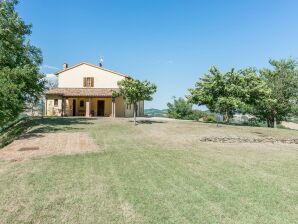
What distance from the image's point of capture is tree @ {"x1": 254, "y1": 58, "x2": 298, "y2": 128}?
4041cm

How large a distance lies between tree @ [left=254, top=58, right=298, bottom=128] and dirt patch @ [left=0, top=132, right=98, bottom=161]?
101 ft

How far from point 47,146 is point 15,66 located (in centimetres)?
1472

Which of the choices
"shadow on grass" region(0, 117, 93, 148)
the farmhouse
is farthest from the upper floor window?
"shadow on grass" region(0, 117, 93, 148)

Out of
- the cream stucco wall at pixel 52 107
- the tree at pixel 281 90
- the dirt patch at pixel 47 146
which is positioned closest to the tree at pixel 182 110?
the tree at pixel 281 90

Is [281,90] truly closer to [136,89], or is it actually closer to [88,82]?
[136,89]

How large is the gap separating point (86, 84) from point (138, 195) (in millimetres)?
36531

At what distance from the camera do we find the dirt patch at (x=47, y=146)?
44.7ft

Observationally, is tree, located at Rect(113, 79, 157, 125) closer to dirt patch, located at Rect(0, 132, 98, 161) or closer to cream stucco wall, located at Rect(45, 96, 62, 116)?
dirt patch, located at Rect(0, 132, 98, 161)

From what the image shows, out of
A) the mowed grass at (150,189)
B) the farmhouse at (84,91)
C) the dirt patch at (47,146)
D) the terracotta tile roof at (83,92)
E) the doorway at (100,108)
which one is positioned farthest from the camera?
the doorway at (100,108)

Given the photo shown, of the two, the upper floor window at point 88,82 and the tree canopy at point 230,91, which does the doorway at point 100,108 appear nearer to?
the upper floor window at point 88,82

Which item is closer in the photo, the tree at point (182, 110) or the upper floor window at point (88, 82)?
the upper floor window at point (88, 82)

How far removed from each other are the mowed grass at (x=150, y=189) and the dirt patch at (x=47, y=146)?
56.8 inches

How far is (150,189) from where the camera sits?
800 centimetres

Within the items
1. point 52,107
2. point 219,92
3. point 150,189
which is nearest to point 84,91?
point 52,107
